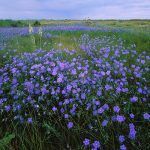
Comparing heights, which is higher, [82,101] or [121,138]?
[82,101]

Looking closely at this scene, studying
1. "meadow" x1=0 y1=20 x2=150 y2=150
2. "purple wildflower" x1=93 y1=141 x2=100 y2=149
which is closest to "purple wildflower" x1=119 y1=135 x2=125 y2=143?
"meadow" x1=0 y1=20 x2=150 y2=150

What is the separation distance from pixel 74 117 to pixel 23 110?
0.68m

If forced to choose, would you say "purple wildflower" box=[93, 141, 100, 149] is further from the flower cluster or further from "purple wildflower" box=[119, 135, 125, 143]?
"purple wildflower" box=[119, 135, 125, 143]

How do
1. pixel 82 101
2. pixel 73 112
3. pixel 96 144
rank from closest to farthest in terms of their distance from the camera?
pixel 96 144, pixel 73 112, pixel 82 101

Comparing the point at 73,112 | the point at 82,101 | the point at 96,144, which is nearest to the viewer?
the point at 96,144

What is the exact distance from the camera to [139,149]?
2.48m

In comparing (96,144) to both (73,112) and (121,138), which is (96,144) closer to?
(121,138)

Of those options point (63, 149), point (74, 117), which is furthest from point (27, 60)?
point (63, 149)

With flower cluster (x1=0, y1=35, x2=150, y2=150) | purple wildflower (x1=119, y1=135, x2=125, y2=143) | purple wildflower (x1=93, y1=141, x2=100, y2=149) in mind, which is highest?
flower cluster (x1=0, y1=35, x2=150, y2=150)

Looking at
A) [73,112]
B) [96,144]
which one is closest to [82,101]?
[73,112]

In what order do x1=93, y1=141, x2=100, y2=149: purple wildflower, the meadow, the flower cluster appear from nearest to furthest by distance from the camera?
x1=93, y1=141, x2=100, y2=149: purple wildflower
the meadow
the flower cluster

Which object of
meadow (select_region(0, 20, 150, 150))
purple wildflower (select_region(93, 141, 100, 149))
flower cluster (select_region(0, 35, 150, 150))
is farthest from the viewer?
flower cluster (select_region(0, 35, 150, 150))

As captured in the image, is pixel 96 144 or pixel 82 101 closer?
pixel 96 144

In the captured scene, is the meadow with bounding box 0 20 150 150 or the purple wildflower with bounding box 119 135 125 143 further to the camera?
the meadow with bounding box 0 20 150 150
